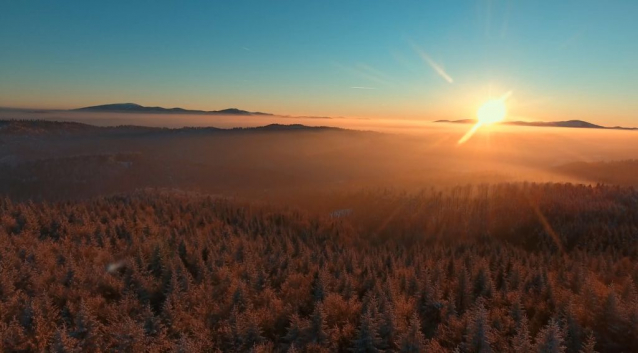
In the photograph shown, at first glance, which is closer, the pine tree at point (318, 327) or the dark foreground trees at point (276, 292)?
the dark foreground trees at point (276, 292)

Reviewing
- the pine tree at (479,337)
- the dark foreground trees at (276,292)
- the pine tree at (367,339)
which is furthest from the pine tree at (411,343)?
the pine tree at (479,337)

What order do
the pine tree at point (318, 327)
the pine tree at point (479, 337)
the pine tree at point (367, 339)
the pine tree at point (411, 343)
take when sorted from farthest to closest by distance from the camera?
the pine tree at point (318, 327)
the pine tree at point (367, 339)
the pine tree at point (479, 337)
the pine tree at point (411, 343)

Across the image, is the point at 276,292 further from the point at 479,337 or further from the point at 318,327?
the point at 479,337

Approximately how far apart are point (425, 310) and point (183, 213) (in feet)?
60.0

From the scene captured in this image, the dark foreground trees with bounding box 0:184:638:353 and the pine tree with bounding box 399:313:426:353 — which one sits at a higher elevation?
the pine tree with bounding box 399:313:426:353

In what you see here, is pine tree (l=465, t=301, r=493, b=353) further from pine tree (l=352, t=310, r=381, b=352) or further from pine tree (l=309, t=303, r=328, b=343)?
pine tree (l=309, t=303, r=328, b=343)

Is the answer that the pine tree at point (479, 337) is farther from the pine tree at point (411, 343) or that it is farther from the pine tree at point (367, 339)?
the pine tree at point (367, 339)

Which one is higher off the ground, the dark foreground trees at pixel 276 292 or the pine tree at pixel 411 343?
the pine tree at pixel 411 343

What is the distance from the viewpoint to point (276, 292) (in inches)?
510

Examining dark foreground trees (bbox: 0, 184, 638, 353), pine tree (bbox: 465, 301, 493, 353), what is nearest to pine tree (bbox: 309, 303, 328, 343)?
dark foreground trees (bbox: 0, 184, 638, 353)

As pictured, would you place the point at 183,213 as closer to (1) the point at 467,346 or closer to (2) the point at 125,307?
(2) the point at 125,307

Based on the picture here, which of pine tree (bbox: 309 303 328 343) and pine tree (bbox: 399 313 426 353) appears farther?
pine tree (bbox: 309 303 328 343)

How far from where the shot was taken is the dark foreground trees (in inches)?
361

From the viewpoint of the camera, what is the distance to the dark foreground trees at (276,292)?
9164mm
